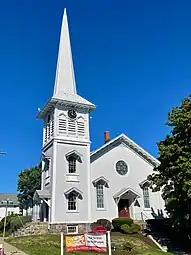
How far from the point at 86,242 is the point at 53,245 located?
7.22 metres

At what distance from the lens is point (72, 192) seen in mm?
26484

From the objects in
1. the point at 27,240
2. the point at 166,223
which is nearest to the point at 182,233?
the point at 166,223

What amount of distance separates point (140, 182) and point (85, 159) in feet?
21.4

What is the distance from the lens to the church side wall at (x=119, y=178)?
2794 centimetres

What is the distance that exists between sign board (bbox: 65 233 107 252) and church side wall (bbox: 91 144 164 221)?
1414 cm

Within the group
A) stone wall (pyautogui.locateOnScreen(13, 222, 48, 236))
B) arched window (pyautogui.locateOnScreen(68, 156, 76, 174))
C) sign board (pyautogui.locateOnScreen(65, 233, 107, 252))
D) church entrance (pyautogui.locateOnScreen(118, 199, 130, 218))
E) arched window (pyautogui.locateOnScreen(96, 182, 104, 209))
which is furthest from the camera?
church entrance (pyautogui.locateOnScreen(118, 199, 130, 218))

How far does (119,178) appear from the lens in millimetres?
29500

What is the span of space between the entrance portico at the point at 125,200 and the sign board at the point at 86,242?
50.0 feet

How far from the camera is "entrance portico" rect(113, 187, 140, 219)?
28.4 meters

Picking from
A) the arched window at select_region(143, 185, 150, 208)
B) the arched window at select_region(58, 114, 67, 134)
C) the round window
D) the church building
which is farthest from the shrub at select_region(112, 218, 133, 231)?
the arched window at select_region(58, 114, 67, 134)

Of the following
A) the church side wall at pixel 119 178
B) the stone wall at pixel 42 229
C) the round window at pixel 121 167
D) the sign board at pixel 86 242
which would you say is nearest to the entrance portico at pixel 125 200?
the church side wall at pixel 119 178

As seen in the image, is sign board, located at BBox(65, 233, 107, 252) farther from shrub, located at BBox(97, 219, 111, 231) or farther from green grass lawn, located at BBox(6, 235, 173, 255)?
shrub, located at BBox(97, 219, 111, 231)

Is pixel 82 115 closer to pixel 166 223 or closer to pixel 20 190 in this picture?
pixel 166 223

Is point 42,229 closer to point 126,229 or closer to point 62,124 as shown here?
point 126,229
